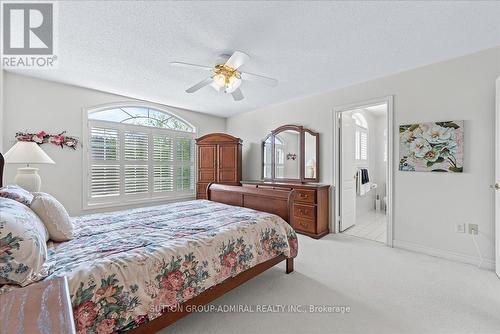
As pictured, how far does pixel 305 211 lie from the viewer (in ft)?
12.2

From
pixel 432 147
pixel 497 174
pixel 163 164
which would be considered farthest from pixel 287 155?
pixel 497 174

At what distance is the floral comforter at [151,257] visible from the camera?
3.86ft

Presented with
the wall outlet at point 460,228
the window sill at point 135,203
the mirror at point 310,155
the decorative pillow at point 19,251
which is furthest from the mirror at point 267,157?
the decorative pillow at point 19,251

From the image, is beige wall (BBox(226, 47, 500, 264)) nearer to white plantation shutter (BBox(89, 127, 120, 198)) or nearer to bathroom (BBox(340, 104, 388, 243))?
bathroom (BBox(340, 104, 388, 243))

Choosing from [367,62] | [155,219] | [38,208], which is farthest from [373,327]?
[367,62]

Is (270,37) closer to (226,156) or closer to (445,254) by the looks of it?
(226,156)

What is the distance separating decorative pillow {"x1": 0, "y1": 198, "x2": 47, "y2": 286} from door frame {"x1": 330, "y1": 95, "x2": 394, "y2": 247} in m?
3.68

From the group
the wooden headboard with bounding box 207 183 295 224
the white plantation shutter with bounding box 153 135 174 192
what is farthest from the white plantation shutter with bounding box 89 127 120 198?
the wooden headboard with bounding box 207 183 295 224

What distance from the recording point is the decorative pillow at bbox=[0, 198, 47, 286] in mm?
1022

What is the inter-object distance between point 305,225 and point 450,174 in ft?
6.64

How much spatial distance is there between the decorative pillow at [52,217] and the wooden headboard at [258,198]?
181 cm

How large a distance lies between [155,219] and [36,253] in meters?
1.11

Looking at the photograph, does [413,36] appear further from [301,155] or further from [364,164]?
[364,164]

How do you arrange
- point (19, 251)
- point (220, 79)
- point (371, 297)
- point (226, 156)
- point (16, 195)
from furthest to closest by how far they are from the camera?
point (226, 156) < point (220, 79) < point (371, 297) < point (16, 195) < point (19, 251)
